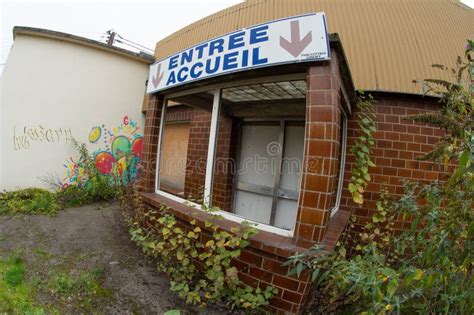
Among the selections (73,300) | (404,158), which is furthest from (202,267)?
(404,158)

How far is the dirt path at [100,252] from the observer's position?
88.4 inches

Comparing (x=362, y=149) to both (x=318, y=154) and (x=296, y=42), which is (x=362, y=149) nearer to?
(x=318, y=154)

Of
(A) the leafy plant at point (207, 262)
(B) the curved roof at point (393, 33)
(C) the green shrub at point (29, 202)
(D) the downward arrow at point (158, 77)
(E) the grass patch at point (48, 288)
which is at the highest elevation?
(B) the curved roof at point (393, 33)

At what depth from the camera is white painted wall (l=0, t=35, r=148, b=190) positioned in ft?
17.6

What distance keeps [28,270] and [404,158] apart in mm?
4677

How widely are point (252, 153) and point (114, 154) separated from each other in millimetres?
4030

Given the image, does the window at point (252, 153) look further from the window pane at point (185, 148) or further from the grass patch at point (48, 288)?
the grass patch at point (48, 288)

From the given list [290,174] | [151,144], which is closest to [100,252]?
[151,144]

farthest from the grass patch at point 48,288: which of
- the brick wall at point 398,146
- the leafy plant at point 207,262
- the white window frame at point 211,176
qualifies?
the brick wall at point 398,146

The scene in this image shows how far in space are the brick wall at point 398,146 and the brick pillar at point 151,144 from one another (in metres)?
2.70

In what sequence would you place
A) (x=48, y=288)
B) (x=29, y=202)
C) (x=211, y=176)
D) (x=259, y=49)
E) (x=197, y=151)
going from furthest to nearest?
(x=29, y=202), (x=197, y=151), (x=211, y=176), (x=48, y=288), (x=259, y=49)

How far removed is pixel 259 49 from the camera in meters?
2.17

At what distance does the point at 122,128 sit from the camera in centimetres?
657

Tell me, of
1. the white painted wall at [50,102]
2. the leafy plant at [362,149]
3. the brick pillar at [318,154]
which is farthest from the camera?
the white painted wall at [50,102]
